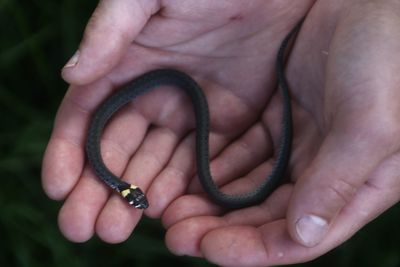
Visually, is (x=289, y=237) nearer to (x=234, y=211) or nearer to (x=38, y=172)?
(x=234, y=211)

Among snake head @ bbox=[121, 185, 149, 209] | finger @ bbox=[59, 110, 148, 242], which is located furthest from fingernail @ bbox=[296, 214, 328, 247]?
finger @ bbox=[59, 110, 148, 242]

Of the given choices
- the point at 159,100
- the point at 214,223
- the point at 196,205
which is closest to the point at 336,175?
the point at 214,223

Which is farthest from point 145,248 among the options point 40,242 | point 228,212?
point 228,212

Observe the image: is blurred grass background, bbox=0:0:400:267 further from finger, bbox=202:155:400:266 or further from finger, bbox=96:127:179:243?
finger, bbox=202:155:400:266

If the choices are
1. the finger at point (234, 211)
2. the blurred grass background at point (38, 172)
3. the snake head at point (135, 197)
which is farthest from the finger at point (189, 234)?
the blurred grass background at point (38, 172)

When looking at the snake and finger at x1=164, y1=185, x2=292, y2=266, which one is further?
the snake

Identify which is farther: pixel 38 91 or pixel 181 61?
pixel 38 91

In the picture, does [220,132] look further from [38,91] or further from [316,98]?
[38,91]
